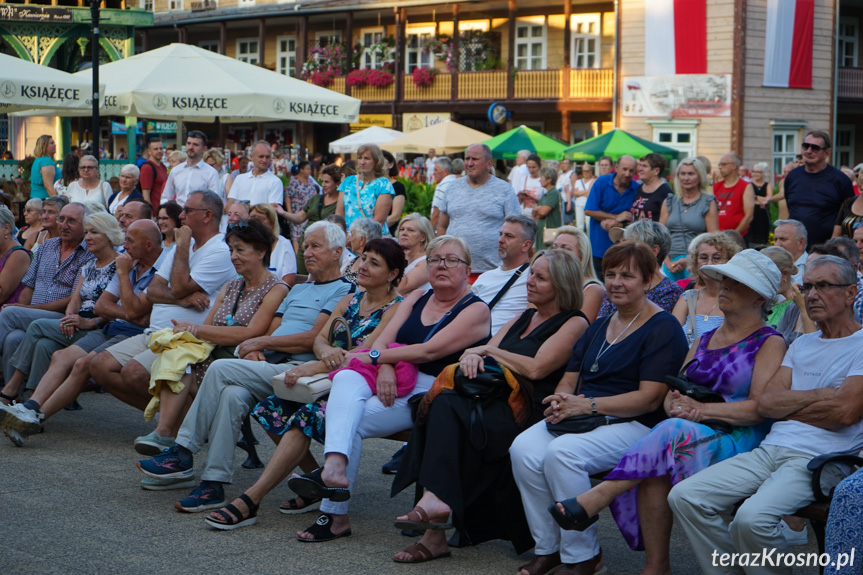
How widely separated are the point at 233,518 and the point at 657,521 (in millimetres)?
2077

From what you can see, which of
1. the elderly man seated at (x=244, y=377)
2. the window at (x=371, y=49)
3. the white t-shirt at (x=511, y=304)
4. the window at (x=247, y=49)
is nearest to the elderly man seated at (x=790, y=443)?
the white t-shirt at (x=511, y=304)

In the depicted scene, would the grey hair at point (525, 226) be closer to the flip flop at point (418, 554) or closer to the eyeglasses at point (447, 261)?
the eyeglasses at point (447, 261)

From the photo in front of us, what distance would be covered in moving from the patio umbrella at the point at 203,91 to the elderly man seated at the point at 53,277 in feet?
16.4

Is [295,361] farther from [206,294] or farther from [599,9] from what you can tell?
[599,9]

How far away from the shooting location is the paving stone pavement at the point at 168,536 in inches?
181

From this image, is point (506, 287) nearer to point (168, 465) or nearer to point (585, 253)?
point (585, 253)

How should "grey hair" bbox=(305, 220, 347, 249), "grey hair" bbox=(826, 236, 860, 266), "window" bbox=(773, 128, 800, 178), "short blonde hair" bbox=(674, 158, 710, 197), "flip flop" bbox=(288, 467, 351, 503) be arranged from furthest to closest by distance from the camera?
"window" bbox=(773, 128, 800, 178), "short blonde hair" bbox=(674, 158, 710, 197), "grey hair" bbox=(305, 220, 347, 249), "grey hair" bbox=(826, 236, 860, 266), "flip flop" bbox=(288, 467, 351, 503)

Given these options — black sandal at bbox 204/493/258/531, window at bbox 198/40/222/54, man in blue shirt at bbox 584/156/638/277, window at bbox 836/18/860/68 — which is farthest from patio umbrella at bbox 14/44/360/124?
window at bbox 198/40/222/54

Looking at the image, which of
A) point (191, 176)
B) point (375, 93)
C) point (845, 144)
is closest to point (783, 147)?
point (845, 144)

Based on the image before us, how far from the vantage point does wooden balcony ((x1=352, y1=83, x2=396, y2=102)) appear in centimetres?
3478

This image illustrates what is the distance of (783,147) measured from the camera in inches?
1148

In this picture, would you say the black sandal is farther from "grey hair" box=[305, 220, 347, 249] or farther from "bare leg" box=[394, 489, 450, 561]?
"grey hair" box=[305, 220, 347, 249]

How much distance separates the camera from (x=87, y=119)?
1624 inches

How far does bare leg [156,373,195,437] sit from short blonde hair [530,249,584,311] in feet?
7.44
